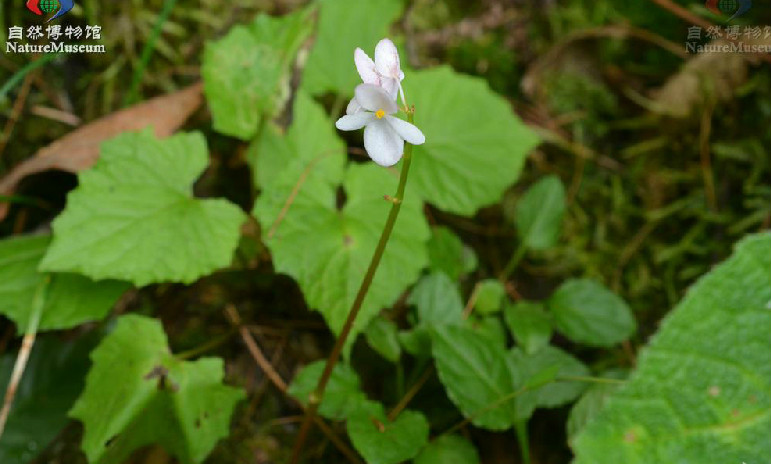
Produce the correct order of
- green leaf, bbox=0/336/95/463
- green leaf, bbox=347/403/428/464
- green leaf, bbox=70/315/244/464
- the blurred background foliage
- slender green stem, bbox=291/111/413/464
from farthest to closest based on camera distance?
1. the blurred background foliage
2. green leaf, bbox=0/336/95/463
3. green leaf, bbox=70/315/244/464
4. green leaf, bbox=347/403/428/464
5. slender green stem, bbox=291/111/413/464

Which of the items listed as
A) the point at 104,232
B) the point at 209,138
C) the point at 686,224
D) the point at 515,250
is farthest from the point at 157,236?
the point at 686,224

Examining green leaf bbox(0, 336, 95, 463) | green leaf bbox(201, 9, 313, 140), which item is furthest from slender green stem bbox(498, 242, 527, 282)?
green leaf bbox(0, 336, 95, 463)

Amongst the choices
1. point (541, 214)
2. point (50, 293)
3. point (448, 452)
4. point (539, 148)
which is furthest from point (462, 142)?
point (50, 293)

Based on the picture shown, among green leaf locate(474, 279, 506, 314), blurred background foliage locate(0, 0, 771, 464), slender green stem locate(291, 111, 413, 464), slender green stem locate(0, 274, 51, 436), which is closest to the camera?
slender green stem locate(291, 111, 413, 464)

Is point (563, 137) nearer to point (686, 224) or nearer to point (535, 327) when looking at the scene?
point (686, 224)

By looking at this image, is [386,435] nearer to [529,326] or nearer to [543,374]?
[543,374]

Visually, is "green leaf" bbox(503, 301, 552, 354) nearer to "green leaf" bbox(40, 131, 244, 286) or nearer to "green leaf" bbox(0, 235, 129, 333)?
"green leaf" bbox(40, 131, 244, 286)
